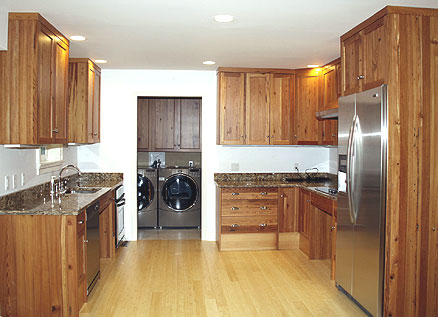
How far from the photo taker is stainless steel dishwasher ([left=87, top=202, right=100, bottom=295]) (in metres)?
3.65

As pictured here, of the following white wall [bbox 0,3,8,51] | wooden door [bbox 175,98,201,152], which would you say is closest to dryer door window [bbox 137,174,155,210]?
wooden door [bbox 175,98,201,152]

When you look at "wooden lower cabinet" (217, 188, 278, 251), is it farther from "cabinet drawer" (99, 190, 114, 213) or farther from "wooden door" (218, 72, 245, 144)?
"cabinet drawer" (99, 190, 114, 213)

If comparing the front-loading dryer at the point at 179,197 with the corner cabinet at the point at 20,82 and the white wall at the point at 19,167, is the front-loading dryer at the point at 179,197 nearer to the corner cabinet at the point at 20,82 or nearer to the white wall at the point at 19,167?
the white wall at the point at 19,167

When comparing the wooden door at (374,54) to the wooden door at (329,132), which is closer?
the wooden door at (374,54)

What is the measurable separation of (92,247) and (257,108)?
2.80 m

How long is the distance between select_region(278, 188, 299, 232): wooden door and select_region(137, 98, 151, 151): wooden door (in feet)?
8.67

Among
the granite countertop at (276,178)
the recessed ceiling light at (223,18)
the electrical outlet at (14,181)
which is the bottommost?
the granite countertop at (276,178)

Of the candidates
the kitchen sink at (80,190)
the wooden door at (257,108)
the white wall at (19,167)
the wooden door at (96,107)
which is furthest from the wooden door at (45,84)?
the wooden door at (257,108)

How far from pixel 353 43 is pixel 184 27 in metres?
1.46

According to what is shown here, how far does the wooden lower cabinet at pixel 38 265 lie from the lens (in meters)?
3.13

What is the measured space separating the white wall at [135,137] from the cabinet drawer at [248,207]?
636 mm

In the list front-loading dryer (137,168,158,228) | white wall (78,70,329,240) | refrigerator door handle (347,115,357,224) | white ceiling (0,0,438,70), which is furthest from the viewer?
front-loading dryer (137,168,158,228)

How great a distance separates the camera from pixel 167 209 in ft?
22.1

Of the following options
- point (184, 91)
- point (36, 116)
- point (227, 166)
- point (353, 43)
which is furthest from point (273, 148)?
point (36, 116)
